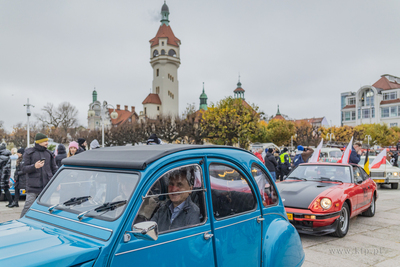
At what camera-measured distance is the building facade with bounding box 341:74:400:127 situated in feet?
262

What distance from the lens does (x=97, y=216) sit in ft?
7.47

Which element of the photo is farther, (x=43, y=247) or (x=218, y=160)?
(x=218, y=160)

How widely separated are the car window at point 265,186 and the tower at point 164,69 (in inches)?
2725

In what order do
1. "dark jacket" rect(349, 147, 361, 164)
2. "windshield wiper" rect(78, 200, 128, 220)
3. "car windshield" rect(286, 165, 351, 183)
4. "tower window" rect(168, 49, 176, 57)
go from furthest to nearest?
"tower window" rect(168, 49, 176, 57)
"dark jacket" rect(349, 147, 361, 164)
"car windshield" rect(286, 165, 351, 183)
"windshield wiper" rect(78, 200, 128, 220)

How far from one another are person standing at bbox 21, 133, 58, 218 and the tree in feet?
86.5

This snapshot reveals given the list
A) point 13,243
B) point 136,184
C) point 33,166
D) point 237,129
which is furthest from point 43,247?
point 237,129

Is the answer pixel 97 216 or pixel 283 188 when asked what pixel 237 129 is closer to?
pixel 283 188

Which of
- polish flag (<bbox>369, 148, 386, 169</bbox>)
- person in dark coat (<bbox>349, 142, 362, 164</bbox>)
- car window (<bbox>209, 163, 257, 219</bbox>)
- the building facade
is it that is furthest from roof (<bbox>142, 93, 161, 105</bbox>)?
car window (<bbox>209, 163, 257, 219</bbox>)

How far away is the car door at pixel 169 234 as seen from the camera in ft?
6.81

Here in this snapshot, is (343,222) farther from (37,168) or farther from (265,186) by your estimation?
(37,168)

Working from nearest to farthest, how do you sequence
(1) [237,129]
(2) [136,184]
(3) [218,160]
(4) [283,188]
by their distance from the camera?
(2) [136,184] < (3) [218,160] < (4) [283,188] < (1) [237,129]

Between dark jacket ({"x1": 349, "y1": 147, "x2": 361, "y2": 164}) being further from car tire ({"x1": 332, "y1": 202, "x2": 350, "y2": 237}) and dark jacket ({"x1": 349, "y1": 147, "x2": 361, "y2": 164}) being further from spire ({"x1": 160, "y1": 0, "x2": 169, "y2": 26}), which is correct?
spire ({"x1": 160, "y1": 0, "x2": 169, "y2": 26})

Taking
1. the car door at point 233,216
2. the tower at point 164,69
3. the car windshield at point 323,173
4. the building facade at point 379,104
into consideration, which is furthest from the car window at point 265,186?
the building facade at point 379,104

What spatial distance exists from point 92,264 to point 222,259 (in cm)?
113
